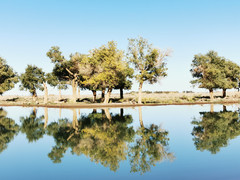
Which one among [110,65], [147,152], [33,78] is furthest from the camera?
[33,78]

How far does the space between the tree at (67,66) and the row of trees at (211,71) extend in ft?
109

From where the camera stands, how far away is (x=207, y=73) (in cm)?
5938

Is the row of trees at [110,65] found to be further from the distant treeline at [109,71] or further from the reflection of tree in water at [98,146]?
the reflection of tree in water at [98,146]

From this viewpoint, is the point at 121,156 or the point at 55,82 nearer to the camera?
the point at 121,156

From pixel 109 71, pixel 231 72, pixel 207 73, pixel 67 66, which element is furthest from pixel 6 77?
pixel 231 72

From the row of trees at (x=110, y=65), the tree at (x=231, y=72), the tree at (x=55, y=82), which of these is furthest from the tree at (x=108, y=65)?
the tree at (x=231, y=72)

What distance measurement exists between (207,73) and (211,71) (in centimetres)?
184

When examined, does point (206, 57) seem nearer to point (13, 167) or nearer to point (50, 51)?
point (50, 51)

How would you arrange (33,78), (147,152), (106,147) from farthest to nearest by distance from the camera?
(33,78), (106,147), (147,152)

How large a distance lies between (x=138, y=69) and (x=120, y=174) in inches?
1739

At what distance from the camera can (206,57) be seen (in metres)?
61.4

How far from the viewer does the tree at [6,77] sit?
217 feet

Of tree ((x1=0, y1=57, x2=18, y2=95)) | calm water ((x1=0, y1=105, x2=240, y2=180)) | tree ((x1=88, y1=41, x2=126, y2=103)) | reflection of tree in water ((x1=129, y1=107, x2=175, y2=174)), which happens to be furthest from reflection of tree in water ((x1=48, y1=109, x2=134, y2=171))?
tree ((x1=0, y1=57, x2=18, y2=95))

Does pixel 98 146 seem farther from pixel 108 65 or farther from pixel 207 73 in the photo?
pixel 207 73
